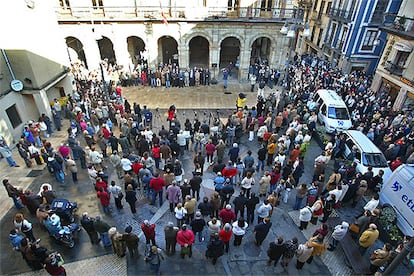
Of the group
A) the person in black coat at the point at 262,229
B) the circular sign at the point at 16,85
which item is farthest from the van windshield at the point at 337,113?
the circular sign at the point at 16,85

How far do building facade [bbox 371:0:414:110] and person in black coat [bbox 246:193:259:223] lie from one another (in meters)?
15.4

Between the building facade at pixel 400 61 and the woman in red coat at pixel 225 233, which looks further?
the building facade at pixel 400 61

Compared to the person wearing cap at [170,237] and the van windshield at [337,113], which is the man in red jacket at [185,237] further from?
the van windshield at [337,113]

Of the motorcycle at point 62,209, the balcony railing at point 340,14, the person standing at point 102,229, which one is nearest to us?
the person standing at point 102,229

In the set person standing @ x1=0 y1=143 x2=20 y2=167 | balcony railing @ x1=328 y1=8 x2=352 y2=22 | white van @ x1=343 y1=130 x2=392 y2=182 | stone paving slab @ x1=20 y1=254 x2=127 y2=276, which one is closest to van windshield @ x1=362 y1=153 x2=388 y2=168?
white van @ x1=343 y1=130 x2=392 y2=182

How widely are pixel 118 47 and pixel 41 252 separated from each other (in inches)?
772

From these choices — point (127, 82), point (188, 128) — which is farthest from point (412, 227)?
point (127, 82)

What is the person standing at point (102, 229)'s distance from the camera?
8000 mm

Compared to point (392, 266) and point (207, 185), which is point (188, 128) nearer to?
point (207, 185)

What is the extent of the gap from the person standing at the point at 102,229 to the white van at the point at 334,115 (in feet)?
41.9

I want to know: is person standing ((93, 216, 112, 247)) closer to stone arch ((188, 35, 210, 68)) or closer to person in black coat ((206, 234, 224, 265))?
person in black coat ((206, 234, 224, 265))

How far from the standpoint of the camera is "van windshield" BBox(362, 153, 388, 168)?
11.6 metres

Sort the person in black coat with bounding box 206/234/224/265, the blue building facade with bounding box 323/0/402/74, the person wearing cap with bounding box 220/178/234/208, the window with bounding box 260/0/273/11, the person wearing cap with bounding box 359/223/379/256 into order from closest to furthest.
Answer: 1. the person in black coat with bounding box 206/234/224/265
2. the person wearing cap with bounding box 359/223/379/256
3. the person wearing cap with bounding box 220/178/234/208
4. the window with bounding box 260/0/273/11
5. the blue building facade with bounding box 323/0/402/74

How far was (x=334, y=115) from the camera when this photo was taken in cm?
1552
